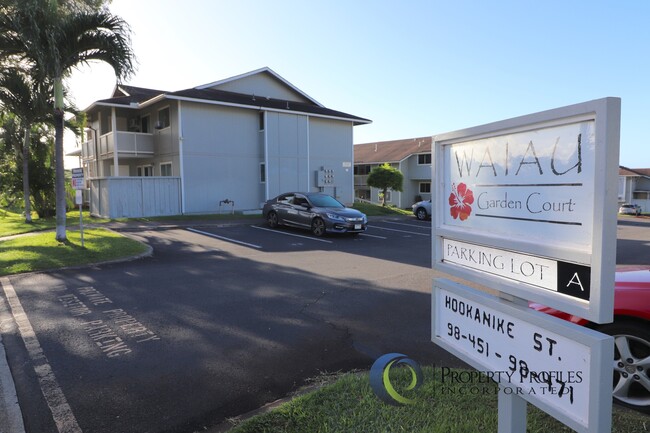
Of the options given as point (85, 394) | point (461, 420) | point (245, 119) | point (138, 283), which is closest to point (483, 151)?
point (461, 420)

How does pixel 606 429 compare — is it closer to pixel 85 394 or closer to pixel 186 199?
pixel 85 394

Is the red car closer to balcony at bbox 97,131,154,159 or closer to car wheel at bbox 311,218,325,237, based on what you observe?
car wheel at bbox 311,218,325,237

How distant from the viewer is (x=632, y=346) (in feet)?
10.4

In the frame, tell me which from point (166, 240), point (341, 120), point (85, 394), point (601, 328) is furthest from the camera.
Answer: point (341, 120)

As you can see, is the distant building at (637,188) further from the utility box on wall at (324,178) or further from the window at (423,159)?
the utility box on wall at (324,178)

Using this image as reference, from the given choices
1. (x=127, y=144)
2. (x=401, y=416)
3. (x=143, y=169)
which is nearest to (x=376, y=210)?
(x=143, y=169)

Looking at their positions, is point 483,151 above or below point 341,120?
below

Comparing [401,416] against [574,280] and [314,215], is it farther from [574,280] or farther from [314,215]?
[314,215]

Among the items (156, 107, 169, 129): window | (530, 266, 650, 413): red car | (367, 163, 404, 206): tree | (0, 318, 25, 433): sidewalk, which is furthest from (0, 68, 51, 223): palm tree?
(367, 163, 404, 206): tree

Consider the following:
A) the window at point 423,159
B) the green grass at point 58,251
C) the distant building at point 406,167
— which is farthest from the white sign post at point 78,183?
the window at point 423,159

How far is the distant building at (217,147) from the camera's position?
20.2 meters

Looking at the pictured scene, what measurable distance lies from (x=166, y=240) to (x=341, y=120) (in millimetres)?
16378

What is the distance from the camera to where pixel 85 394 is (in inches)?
141

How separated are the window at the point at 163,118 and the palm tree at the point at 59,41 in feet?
33.4
